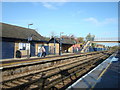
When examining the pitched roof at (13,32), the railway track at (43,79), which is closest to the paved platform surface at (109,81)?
the railway track at (43,79)

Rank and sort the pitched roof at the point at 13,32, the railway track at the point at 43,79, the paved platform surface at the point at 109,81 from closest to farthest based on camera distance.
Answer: the railway track at the point at 43,79 < the paved platform surface at the point at 109,81 < the pitched roof at the point at 13,32

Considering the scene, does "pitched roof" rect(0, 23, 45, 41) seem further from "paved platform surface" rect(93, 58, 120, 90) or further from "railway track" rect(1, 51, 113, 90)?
"paved platform surface" rect(93, 58, 120, 90)

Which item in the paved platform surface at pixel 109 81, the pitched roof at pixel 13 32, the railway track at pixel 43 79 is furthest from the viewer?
the pitched roof at pixel 13 32

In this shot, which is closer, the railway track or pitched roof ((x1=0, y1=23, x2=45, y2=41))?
the railway track

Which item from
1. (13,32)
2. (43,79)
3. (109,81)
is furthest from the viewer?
(13,32)

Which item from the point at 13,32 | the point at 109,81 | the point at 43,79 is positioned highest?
the point at 13,32

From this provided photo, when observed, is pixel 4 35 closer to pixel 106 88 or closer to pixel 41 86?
pixel 41 86

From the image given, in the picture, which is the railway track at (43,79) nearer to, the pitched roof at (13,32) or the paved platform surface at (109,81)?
the paved platform surface at (109,81)

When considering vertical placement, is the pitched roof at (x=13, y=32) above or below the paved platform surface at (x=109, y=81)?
above

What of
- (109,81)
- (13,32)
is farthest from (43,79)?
(13,32)

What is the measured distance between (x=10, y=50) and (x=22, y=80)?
1372 cm

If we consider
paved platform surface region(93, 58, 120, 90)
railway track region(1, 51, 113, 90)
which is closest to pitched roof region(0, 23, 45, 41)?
railway track region(1, 51, 113, 90)

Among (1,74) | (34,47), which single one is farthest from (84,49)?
(1,74)

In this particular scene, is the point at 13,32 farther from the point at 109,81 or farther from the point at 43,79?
the point at 109,81
